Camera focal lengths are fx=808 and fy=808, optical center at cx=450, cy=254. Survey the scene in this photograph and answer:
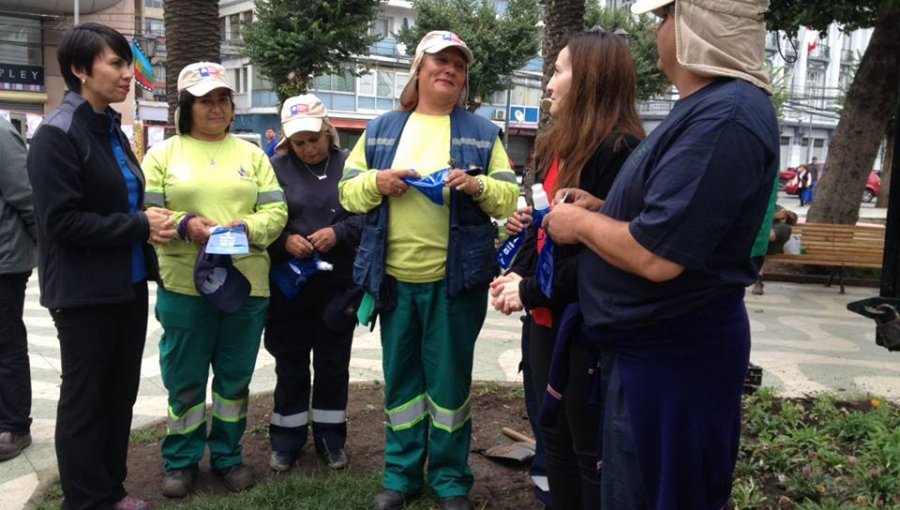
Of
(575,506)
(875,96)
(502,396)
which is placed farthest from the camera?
(875,96)

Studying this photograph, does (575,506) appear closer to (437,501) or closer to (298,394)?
(437,501)

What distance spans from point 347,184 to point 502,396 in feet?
7.70

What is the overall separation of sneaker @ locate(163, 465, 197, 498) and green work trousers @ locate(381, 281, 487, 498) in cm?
99

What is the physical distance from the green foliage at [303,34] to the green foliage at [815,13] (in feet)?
49.4

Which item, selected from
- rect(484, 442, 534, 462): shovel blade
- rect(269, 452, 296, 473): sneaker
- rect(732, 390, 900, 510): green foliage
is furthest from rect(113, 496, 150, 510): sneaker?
rect(732, 390, 900, 510): green foliage

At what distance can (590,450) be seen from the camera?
275cm

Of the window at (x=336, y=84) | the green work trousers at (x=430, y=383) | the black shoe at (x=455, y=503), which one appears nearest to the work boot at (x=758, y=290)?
the green work trousers at (x=430, y=383)

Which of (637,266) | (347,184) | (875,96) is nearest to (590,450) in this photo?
(637,266)

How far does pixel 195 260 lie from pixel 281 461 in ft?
3.93

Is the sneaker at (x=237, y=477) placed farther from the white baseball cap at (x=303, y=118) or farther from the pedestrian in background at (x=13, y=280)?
the white baseball cap at (x=303, y=118)

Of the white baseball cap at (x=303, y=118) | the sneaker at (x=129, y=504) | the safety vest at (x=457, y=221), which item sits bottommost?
the sneaker at (x=129, y=504)

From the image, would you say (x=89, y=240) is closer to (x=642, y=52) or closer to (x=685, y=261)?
(x=685, y=261)

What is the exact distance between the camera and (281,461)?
4.25 m

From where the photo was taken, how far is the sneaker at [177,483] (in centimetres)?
389
